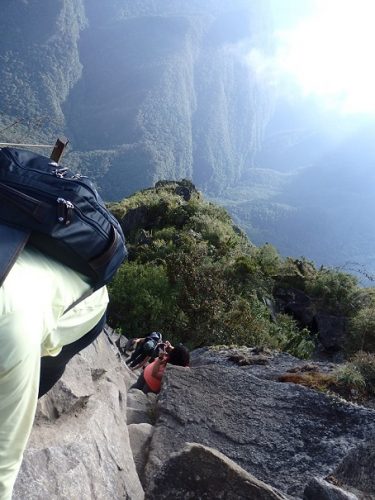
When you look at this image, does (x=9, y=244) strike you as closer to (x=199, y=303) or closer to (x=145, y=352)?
(x=145, y=352)

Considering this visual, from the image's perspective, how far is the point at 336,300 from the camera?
21.3 meters

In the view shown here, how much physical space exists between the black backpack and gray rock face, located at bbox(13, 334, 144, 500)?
1.79m

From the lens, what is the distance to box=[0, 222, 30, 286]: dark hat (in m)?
1.73

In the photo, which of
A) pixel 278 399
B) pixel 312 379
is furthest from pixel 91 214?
pixel 312 379

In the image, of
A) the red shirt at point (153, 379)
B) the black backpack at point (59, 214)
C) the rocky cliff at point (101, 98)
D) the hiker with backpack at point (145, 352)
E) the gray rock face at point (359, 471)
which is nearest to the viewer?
the black backpack at point (59, 214)

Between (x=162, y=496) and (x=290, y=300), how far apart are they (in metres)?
18.2

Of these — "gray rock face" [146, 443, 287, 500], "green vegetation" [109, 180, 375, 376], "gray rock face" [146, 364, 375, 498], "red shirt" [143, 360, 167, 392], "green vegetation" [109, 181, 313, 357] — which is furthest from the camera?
"green vegetation" [109, 180, 375, 376]

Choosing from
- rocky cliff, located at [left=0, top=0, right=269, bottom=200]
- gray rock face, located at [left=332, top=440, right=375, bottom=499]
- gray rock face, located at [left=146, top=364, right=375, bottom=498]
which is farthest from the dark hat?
rocky cliff, located at [left=0, top=0, right=269, bottom=200]

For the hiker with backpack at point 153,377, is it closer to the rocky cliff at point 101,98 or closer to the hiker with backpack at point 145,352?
the hiker with backpack at point 145,352

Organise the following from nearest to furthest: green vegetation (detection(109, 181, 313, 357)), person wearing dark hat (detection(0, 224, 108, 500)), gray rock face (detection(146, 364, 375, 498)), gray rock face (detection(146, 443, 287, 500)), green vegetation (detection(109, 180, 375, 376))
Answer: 1. person wearing dark hat (detection(0, 224, 108, 500))
2. gray rock face (detection(146, 443, 287, 500))
3. gray rock face (detection(146, 364, 375, 498))
4. green vegetation (detection(109, 181, 313, 357))
5. green vegetation (detection(109, 180, 375, 376))

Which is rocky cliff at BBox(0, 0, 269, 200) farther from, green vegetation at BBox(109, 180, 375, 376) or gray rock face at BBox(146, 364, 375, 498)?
gray rock face at BBox(146, 364, 375, 498)

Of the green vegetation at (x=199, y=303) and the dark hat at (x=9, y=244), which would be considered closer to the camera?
the dark hat at (x=9, y=244)

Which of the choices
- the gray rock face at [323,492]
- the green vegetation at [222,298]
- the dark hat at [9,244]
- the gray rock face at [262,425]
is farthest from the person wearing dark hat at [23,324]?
the green vegetation at [222,298]

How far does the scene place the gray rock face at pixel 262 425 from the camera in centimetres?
548
